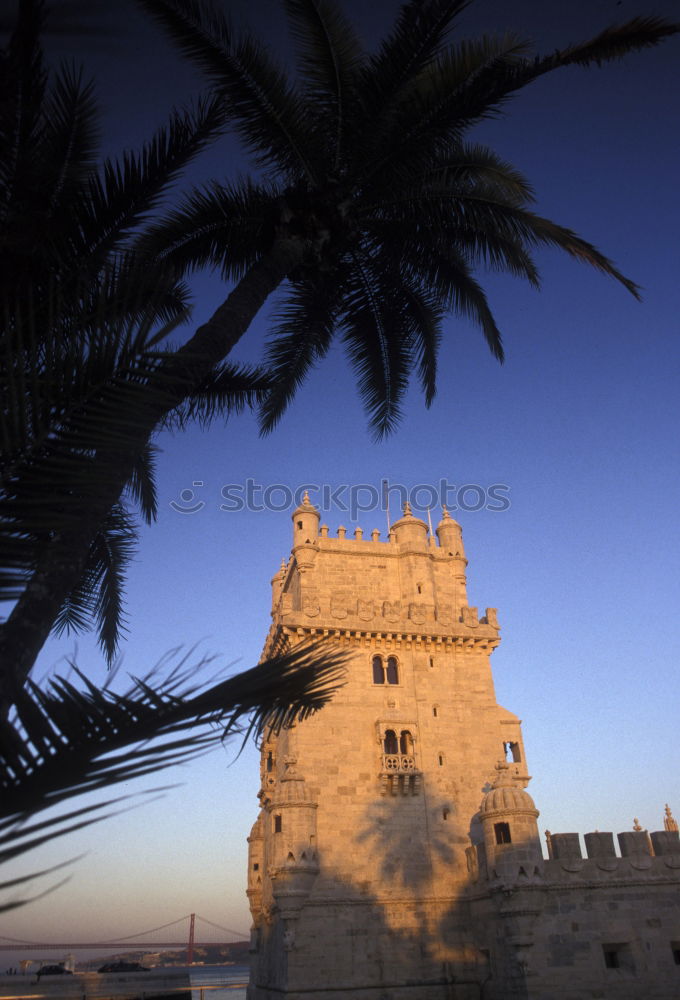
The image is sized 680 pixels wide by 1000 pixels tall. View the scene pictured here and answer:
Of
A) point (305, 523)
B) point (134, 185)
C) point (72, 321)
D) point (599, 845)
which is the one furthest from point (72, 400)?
point (305, 523)

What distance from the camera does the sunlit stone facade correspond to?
67.5 feet

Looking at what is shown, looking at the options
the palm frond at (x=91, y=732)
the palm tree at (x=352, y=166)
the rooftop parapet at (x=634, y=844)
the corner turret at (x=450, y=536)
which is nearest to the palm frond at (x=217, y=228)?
the palm tree at (x=352, y=166)

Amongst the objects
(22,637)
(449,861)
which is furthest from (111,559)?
(449,861)

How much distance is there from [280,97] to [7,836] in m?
9.73

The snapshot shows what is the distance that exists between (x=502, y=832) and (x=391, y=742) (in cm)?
553

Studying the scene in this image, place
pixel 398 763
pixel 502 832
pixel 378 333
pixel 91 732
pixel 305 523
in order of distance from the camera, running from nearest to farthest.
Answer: pixel 91 732 → pixel 378 333 → pixel 502 832 → pixel 398 763 → pixel 305 523

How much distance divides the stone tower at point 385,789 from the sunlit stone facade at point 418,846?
0.18 feet

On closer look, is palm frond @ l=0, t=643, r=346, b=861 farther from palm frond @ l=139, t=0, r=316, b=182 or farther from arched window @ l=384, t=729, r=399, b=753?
arched window @ l=384, t=729, r=399, b=753

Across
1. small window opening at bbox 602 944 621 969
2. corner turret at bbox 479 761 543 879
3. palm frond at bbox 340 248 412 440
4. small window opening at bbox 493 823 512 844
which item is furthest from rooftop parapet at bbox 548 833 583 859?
palm frond at bbox 340 248 412 440

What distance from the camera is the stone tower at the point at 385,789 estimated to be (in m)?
22.4

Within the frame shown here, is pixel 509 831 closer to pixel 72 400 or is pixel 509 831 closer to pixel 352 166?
pixel 352 166

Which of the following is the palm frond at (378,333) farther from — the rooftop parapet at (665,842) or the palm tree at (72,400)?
the rooftop parapet at (665,842)

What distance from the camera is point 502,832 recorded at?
72.1ft

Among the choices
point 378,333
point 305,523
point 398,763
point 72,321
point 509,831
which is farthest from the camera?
point 305,523
